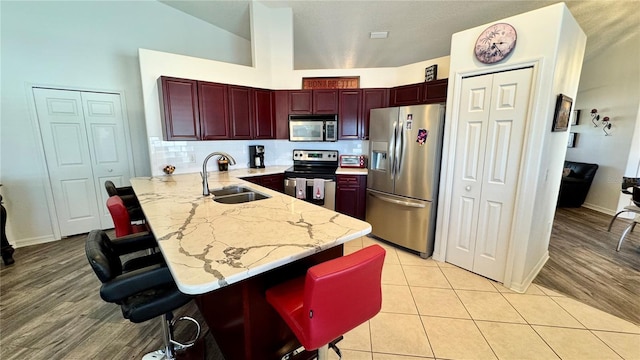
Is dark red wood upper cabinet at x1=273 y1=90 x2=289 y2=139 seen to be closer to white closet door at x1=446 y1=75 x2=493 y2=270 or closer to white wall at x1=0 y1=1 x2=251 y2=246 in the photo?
white wall at x1=0 y1=1 x2=251 y2=246

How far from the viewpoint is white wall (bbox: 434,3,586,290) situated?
2057mm

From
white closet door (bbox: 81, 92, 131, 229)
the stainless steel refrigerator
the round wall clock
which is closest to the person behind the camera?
the round wall clock

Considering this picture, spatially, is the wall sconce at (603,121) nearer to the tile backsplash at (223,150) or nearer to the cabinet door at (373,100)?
the cabinet door at (373,100)

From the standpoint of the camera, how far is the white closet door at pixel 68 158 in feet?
10.8

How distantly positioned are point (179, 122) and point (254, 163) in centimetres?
122

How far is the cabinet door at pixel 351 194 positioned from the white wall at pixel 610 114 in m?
4.76

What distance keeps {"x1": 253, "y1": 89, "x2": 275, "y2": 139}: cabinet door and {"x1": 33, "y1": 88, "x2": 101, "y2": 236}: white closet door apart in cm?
232

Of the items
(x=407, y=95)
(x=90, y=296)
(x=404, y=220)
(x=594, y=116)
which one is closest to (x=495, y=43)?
(x=407, y=95)

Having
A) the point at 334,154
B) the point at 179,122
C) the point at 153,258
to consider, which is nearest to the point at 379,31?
the point at 334,154

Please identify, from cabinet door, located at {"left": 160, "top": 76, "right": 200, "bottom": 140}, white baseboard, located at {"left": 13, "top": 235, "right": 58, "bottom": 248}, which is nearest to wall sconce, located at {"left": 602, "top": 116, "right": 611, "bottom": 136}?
cabinet door, located at {"left": 160, "top": 76, "right": 200, "bottom": 140}

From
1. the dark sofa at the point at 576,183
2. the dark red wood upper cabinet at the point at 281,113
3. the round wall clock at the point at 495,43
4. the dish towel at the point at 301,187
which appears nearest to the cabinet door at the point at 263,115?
the dark red wood upper cabinet at the point at 281,113

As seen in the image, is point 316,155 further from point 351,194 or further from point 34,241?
point 34,241

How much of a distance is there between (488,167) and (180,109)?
3588mm

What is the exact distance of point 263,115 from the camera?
3.98m
